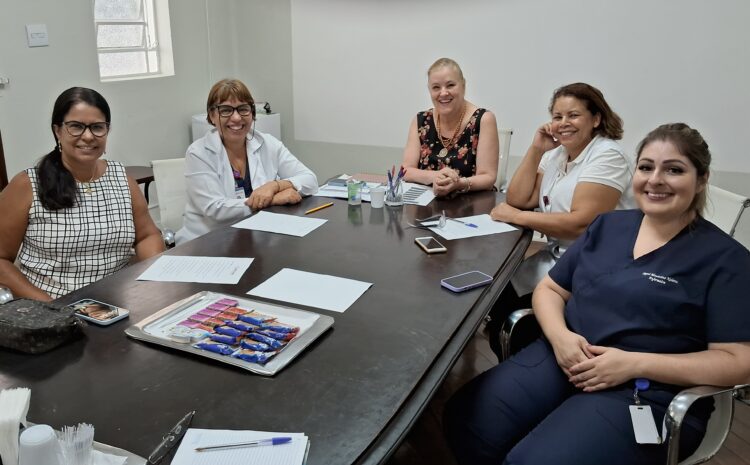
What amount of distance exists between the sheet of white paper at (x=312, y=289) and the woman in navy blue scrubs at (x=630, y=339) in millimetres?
447

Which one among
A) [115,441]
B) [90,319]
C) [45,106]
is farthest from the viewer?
[45,106]

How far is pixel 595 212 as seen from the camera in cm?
204

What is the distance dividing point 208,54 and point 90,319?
3.78 m

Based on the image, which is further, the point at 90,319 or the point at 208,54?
the point at 208,54

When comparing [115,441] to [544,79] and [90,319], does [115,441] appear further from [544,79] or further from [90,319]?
[544,79]

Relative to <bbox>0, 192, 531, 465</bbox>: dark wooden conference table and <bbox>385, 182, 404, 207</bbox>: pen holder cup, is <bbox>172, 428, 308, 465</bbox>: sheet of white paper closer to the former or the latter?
<bbox>0, 192, 531, 465</bbox>: dark wooden conference table

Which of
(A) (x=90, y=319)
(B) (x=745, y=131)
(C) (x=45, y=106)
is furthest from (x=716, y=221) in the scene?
(C) (x=45, y=106)

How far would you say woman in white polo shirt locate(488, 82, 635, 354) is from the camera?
204cm

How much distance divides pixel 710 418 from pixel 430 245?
0.90 metres

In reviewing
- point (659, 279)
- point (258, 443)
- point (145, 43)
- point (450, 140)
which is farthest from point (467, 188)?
point (145, 43)

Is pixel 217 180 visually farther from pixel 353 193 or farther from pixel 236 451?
pixel 236 451

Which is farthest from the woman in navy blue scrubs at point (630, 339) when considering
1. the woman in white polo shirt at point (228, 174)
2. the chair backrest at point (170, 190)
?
the chair backrest at point (170, 190)

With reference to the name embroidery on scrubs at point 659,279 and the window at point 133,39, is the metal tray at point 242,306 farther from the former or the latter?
the window at point 133,39

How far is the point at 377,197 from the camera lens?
2316mm
